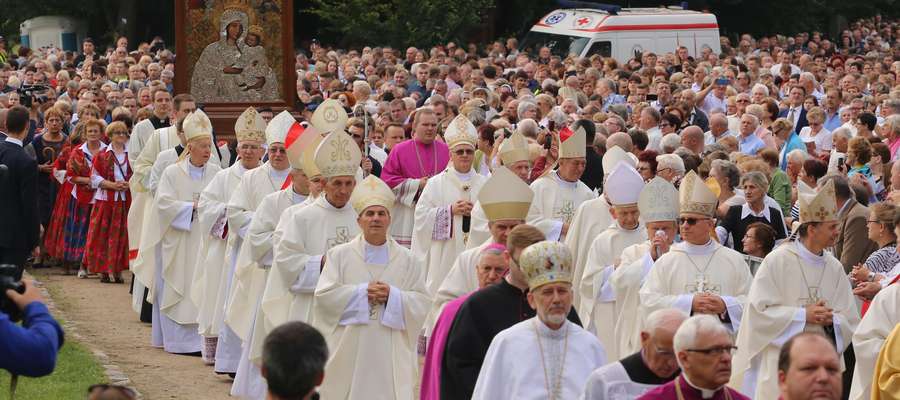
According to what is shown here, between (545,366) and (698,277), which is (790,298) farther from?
(545,366)

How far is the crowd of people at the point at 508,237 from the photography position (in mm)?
7605

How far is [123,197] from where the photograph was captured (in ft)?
58.4

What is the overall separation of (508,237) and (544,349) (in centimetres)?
99

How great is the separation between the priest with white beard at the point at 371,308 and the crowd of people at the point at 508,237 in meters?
0.01

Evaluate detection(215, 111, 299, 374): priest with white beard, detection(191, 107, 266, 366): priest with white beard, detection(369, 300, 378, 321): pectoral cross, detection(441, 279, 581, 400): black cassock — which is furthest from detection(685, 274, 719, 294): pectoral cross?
detection(191, 107, 266, 366): priest with white beard

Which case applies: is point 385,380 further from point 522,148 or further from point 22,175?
point 22,175

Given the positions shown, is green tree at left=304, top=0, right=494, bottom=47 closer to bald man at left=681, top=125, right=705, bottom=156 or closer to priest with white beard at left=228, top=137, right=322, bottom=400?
bald man at left=681, top=125, right=705, bottom=156

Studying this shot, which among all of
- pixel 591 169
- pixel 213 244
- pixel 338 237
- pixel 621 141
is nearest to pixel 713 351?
pixel 338 237

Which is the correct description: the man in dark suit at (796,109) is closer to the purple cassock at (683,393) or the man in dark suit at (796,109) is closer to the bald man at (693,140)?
the bald man at (693,140)

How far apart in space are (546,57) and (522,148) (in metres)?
15.2

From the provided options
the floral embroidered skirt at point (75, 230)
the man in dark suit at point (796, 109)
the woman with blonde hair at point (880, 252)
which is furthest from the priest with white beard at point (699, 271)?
the floral embroidered skirt at point (75, 230)

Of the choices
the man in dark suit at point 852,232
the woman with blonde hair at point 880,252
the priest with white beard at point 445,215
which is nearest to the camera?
the woman with blonde hair at point 880,252

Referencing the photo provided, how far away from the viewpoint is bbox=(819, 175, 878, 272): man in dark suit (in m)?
11.2

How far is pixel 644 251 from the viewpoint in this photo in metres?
10.3
